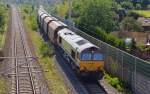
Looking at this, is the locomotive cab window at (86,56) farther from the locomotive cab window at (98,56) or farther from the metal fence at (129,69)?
the metal fence at (129,69)

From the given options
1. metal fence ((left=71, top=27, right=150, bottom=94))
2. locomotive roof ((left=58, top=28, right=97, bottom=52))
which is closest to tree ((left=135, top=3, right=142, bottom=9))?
locomotive roof ((left=58, top=28, right=97, bottom=52))

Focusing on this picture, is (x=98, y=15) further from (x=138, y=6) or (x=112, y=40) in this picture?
(x=138, y=6)

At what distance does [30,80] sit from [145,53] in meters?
16.5

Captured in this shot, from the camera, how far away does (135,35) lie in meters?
59.7

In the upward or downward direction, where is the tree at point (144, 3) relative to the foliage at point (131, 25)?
downward

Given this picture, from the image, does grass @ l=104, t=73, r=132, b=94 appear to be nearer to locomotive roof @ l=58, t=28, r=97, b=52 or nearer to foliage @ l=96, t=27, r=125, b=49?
locomotive roof @ l=58, t=28, r=97, b=52

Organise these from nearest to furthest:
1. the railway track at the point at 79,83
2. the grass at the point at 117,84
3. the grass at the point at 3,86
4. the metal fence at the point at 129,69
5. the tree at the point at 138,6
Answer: the metal fence at the point at 129,69
the grass at the point at 3,86
the railway track at the point at 79,83
the grass at the point at 117,84
the tree at the point at 138,6

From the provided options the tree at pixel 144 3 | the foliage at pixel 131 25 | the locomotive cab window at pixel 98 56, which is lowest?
the tree at pixel 144 3

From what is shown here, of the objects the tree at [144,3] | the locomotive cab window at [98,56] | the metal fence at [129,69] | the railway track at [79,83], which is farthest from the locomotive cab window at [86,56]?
the tree at [144,3]

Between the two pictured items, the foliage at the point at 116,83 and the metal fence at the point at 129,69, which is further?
the foliage at the point at 116,83

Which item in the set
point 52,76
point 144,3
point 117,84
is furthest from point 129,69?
point 144,3

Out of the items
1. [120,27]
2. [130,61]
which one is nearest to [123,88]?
[130,61]

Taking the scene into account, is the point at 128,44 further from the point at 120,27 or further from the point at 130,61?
the point at 120,27

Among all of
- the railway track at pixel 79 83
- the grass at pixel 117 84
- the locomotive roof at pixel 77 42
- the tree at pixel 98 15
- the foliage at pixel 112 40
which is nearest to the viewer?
the railway track at pixel 79 83
